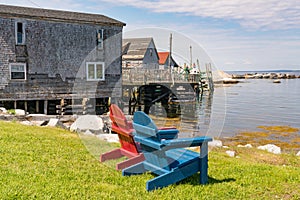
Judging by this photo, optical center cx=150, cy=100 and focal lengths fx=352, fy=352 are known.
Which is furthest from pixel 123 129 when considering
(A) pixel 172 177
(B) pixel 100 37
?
(B) pixel 100 37

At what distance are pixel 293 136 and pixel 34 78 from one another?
1597 centimetres

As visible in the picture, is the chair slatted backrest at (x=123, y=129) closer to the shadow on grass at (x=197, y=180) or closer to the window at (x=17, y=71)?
the shadow on grass at (x=197, y=180)

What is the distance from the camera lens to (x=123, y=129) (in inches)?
241

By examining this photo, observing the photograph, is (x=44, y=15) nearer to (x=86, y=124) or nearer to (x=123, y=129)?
(x=86, y=124)

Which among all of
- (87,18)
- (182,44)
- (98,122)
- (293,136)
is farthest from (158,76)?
(182,44)

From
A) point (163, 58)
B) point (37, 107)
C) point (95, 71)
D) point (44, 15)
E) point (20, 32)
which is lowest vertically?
point (37, 107)

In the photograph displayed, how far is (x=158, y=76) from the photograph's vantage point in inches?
1399

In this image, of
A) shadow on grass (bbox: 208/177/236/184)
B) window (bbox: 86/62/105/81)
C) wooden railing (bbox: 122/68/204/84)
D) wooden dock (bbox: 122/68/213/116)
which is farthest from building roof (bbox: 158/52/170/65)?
shadow on grass (bbox: 208/177/236/184)

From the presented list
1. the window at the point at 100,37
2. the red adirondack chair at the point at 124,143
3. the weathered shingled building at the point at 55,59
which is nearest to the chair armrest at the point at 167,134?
the red adirondack chair at the point at 124,143

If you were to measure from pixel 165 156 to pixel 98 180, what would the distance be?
107 cm

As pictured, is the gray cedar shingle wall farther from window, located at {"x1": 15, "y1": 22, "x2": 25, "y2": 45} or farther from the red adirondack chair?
the red adirondack chair

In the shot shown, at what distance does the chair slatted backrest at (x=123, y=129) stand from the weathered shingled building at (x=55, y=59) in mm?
16952

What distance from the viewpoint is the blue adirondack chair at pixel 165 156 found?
5000mm

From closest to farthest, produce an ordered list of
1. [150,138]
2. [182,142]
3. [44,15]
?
[182,142] < [150,138] < [44,15]
